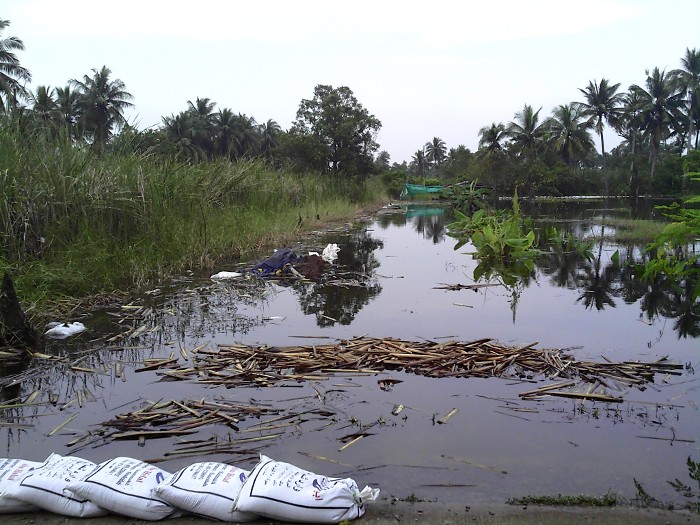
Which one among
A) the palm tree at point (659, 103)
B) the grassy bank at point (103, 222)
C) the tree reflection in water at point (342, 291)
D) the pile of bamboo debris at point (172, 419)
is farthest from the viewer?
the palm tree at point (659, 103)

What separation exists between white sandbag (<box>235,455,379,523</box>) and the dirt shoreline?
9 centimetres

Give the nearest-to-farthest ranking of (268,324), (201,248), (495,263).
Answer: (268,324), (201,248), (495,263)

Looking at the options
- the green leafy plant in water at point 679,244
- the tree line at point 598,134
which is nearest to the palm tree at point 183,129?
the tree line at point 598,134

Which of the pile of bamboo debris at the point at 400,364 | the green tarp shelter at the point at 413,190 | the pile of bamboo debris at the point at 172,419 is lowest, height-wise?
the pile of bamboo debris at the point at 172,419

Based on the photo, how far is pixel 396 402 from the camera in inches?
166

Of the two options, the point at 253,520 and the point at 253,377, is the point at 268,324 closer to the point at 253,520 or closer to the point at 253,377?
the point at 253,377

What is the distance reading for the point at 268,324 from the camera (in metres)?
6.59

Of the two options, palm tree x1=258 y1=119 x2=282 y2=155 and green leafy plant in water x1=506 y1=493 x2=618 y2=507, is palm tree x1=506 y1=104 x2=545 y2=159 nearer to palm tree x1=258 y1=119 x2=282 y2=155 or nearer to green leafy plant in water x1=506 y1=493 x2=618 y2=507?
palm tree x1=258 y1=119 x2=282 y2=155

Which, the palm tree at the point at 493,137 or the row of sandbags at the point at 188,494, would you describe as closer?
the row of sandbags at the point at 188,494

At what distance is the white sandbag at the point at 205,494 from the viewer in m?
2.63

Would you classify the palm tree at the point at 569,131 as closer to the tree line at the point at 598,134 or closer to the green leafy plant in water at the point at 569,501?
the tree line at the point at 598,134

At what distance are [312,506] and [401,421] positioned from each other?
1.45 meters

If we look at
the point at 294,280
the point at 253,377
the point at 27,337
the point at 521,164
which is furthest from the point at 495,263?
the point at 521,164

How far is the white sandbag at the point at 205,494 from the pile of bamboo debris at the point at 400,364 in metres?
1.83
